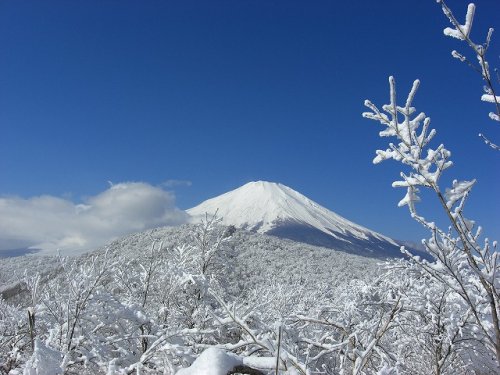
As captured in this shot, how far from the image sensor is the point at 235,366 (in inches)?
81.5

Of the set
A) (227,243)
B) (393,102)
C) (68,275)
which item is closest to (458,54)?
(393,102)

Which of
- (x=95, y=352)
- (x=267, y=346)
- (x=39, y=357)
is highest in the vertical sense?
(x=267, y=346)

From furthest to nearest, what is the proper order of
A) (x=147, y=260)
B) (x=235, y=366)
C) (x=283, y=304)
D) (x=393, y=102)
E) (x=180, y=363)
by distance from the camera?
(x=283, y=304), (x=147, y=260), (x=180, y=363), (x=393, y=102), (x=235, y=366)

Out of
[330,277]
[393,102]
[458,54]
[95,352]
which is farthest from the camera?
[330,277]

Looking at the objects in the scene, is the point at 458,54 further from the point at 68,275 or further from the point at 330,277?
the point at 330,277

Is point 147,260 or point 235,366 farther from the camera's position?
point 147,260

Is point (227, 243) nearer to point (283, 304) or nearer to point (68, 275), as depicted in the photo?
point (283, 304)

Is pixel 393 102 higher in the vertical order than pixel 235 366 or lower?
higher

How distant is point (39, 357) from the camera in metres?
3.26

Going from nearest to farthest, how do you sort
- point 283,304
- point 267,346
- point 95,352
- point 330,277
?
1. point 267,346
2. point 95,352
3. point 283,304
4. point 330,277

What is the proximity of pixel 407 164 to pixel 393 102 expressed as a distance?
427 millimetres

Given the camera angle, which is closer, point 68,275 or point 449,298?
point 68,275

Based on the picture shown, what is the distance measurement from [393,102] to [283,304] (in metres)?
23.6

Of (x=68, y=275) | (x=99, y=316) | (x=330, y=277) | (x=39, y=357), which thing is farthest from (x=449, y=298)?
(x=330, y=277)
